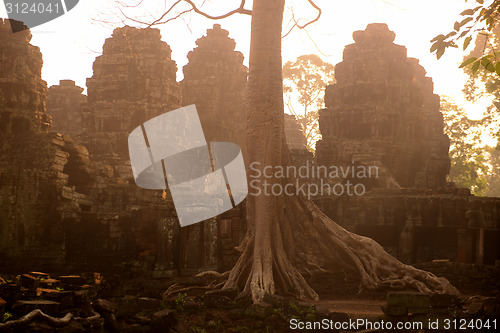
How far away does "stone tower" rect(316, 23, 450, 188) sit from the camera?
2281 cm

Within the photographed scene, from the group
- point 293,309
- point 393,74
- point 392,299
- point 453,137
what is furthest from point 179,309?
point 453,137

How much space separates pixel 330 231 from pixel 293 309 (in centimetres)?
288

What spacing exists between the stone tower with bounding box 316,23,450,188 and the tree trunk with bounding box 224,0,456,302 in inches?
469

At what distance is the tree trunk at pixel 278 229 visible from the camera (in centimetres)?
998

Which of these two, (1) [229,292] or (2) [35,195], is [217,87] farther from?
(1) [229,292]

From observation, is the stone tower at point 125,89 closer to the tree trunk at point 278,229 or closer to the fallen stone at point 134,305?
the tree trunk at point 278,229

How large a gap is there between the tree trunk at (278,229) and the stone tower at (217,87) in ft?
60.1

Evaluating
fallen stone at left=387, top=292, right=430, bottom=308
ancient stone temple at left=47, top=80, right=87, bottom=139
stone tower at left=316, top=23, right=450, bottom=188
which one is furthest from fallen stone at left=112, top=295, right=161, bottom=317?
ancient stone temple at left=47, top=80, right=87, bottom=139

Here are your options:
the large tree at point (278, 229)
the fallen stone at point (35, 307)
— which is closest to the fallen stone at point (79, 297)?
the fallen stone at point (35, 307)

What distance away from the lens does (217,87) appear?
29.9 m

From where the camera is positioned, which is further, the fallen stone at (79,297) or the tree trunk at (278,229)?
the tree trunk at (278,229)

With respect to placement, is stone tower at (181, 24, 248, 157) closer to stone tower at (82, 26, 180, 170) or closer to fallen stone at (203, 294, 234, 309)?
stone tower at (82, 26, 180, 170)

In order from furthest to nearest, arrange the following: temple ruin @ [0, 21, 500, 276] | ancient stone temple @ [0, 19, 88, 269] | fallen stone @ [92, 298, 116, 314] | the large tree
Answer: ancient stone temple @ [0, 19, 88, 269]
temple ruin @ [0, 21, 500, 276]
the large tree
fallen stone @ [92, 298, 116, 314]

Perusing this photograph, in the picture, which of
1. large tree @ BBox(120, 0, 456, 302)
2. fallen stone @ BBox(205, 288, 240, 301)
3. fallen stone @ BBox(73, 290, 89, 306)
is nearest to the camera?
fallen stone @ BBox(73, 290, 89, 306)
